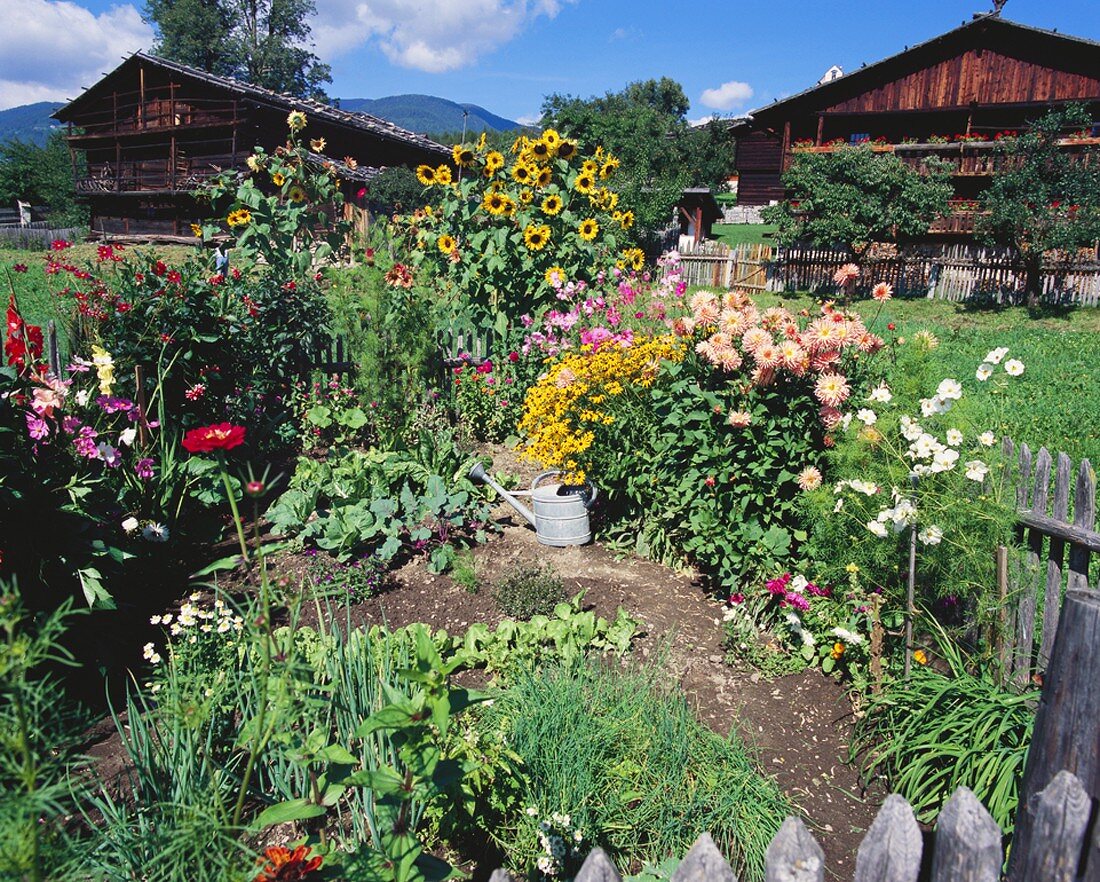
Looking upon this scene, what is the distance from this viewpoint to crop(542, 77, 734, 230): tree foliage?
27297 mm

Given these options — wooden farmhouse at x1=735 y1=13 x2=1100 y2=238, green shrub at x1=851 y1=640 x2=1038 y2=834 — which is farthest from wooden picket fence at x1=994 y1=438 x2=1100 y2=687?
wooden farmhouse at x1=735 y1=13 x2=1100 y2=238

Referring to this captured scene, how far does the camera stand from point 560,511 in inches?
179

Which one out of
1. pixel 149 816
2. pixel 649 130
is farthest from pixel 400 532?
pixel 649 130

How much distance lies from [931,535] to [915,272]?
1849 centimetres

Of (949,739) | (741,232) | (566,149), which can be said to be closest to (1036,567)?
(949,739)

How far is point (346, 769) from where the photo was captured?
1.89m

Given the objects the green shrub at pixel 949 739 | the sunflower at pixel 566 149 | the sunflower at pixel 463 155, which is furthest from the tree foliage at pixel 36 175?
the green shrub at pixel 949 739

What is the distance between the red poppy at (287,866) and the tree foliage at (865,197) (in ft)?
63.8

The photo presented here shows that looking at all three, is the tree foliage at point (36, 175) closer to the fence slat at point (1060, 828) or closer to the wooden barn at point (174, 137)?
the wooden barn at point (174, 137)

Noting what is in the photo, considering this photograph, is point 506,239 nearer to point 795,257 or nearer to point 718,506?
point 718,506

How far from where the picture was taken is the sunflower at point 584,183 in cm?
669

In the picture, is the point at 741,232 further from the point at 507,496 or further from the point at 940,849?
the point at 940,849

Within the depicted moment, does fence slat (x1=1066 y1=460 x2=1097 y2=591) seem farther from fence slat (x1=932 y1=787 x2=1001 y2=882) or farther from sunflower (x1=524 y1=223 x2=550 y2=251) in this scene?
sunflower (x1=524 y1=223 x2=550 y2=251)

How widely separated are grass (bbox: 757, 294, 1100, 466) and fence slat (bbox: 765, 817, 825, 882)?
9.99ft
